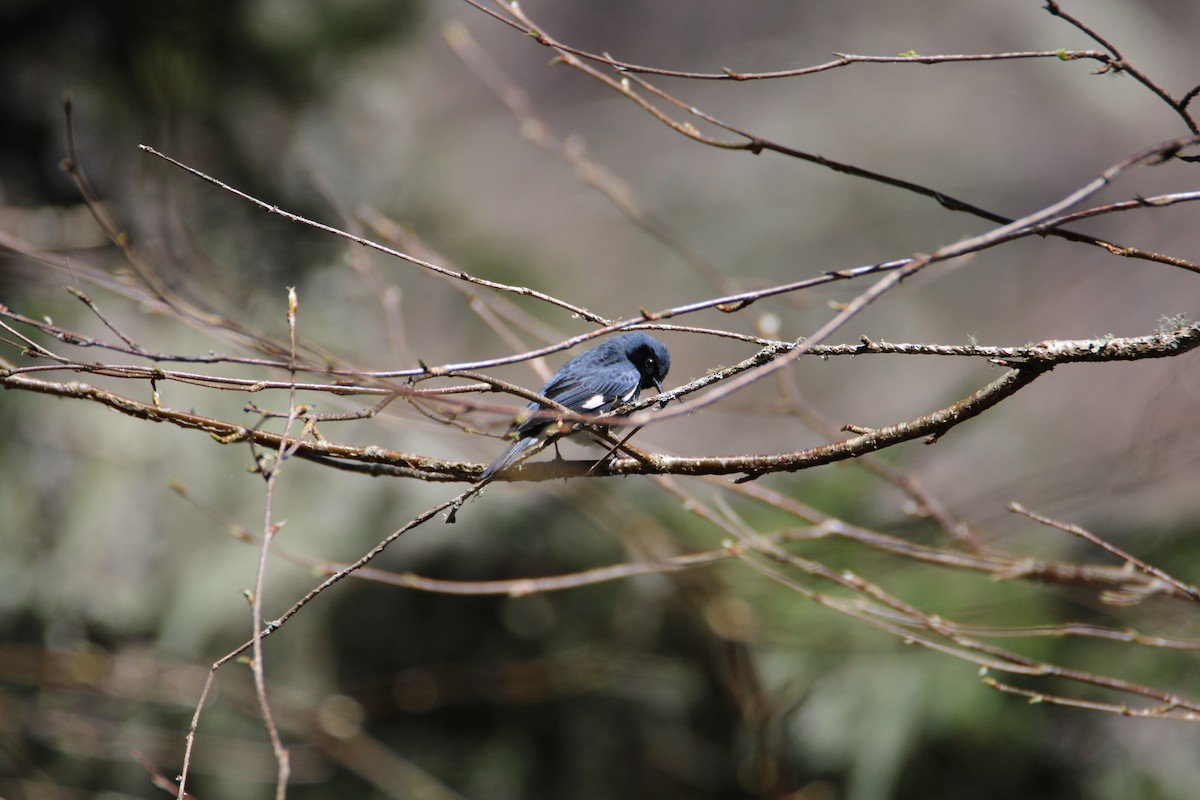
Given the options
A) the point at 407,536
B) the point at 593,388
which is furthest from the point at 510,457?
the point at 407,536

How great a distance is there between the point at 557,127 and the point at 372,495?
7837 millimetres

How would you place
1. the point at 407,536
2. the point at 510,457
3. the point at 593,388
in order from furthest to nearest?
the point at 407,536
the point at 593,388
the point at 510,457

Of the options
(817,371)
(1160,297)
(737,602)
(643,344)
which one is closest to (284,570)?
(737,602)

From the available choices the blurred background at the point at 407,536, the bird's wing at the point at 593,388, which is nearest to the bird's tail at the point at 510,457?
the bird's wing at the point at 593,388

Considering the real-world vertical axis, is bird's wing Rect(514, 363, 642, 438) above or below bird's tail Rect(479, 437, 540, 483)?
above

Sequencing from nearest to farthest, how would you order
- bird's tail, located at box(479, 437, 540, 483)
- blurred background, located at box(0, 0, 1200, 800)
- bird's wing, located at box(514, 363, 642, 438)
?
bird's tail, located at box(479, 437, 540, 483)
bird's wing, located at box(514, 363, 642, 438)
blurred background, located at box(0, 0, 1200, 800)

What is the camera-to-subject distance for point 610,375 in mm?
3652

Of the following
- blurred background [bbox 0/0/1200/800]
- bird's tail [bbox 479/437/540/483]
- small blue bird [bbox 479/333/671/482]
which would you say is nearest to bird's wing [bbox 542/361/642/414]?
small blue bird [bbox 479/333/671/482]

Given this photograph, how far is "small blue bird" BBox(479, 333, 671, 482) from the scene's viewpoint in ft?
11.6

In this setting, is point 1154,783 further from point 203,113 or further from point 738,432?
point 203,113

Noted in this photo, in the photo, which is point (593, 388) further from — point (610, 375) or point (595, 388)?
point (610, 375)

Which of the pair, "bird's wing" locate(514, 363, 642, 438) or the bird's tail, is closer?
the bird's tail

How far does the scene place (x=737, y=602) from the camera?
5090 millimetres

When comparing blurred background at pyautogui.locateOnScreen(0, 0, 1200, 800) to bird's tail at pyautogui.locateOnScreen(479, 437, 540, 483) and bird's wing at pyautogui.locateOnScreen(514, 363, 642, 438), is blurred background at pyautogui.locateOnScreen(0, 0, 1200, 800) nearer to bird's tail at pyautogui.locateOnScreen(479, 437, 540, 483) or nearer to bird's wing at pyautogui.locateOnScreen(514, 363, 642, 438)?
bird's wing at pyautogui.locateOnScreen(514, 363, 642, 438)
